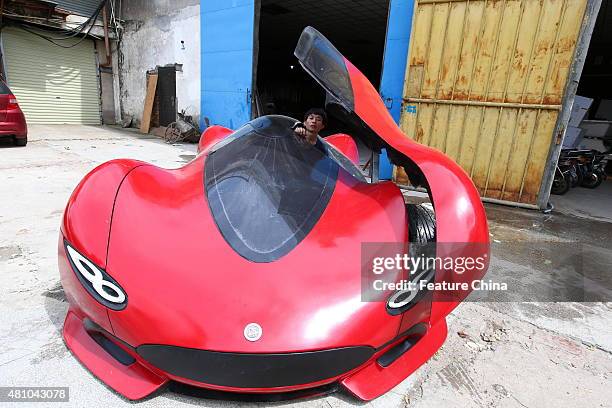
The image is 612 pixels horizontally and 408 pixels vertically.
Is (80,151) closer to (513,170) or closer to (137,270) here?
(137,270)

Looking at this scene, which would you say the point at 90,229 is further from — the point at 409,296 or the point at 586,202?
the point at 586,202

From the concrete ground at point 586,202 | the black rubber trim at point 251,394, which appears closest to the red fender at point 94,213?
the black rubber trim at point 251,394

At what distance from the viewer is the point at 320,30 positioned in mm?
12625

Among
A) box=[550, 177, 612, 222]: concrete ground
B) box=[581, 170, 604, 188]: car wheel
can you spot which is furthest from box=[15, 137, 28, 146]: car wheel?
box=[581, 170, 604, 188]: car wheel

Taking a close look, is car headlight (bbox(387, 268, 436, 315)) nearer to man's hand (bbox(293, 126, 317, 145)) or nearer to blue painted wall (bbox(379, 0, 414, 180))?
man's hand (bbox(293, 126, 317, 145))

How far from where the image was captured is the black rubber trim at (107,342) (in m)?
1.32

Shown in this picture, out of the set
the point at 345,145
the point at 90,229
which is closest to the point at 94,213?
the point at 90,229

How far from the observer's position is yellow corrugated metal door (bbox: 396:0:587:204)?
461 centimetres

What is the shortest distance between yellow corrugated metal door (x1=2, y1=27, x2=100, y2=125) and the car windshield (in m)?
12.2

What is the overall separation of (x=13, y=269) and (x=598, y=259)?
183 inches

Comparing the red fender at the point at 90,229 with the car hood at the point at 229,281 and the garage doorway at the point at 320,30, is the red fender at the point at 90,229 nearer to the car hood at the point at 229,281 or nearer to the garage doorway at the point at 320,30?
the car hood at the point at 229,281

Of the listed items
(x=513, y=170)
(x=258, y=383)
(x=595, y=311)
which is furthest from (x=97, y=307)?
(x=513, y=170)

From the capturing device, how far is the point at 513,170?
5.05m

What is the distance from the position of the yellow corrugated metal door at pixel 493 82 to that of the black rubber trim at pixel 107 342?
17.1 feet
